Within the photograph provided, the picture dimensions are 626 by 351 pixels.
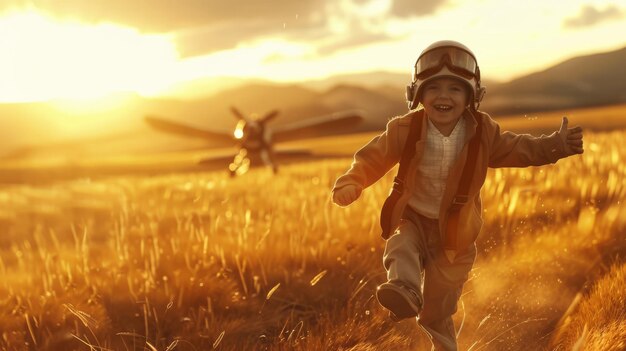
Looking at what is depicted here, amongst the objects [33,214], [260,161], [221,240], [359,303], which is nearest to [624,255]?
[359,303]

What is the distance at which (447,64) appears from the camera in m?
3.13

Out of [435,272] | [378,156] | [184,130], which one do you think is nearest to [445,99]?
[378,156]

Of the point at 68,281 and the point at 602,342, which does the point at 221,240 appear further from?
the point at 602,342

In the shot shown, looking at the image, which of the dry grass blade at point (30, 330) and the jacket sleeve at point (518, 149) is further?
the dry grass blade at point (30, 330)

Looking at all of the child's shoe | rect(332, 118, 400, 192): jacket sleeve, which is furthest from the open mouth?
the child's shoe

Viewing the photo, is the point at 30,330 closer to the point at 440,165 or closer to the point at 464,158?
the point at 440,165

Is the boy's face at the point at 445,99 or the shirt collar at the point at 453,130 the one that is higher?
the boy's face at the point at 445,99

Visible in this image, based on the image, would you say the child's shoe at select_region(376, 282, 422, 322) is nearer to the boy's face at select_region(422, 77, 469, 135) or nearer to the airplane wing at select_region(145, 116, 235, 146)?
the boy's face at select_region(422, 77, 469, 135)

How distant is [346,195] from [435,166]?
1.82 feet

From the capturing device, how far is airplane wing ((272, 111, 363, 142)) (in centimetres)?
1856

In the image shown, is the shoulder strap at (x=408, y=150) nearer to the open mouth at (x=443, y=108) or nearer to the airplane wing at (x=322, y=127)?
the open mouth at (x=443, y=108)

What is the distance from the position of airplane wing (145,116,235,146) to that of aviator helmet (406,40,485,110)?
54.1 feet

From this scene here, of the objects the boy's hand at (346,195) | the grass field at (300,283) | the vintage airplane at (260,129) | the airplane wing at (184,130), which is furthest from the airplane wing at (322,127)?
the boy's hand at (346,195)

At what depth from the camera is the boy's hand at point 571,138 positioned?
3209 millimetres
